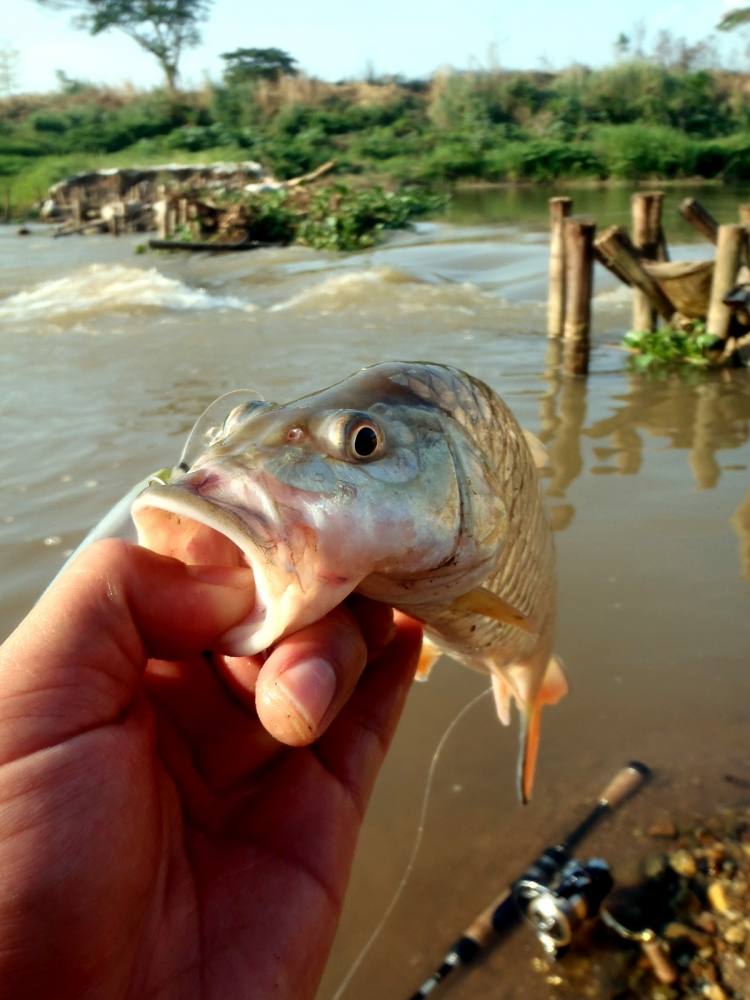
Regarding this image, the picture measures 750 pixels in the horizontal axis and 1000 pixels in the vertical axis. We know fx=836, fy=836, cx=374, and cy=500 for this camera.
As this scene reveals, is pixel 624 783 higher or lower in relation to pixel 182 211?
lower

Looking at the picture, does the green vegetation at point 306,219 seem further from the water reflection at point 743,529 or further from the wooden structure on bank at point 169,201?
the water reflection at point 743,529

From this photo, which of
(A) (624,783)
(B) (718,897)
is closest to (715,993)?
(B) (718,897)

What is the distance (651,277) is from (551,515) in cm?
479

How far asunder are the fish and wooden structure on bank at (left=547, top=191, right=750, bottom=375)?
6.95m

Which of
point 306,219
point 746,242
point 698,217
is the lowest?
point 746,242

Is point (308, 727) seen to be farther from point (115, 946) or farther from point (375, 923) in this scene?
point (375, 923)

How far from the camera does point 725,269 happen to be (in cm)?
811

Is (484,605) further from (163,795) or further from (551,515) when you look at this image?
(551,515)

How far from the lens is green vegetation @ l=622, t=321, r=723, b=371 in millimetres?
8430

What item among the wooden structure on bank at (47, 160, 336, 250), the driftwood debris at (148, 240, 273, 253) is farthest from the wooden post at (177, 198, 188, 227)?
the driftwood debris at (148, 240, 273, 253)

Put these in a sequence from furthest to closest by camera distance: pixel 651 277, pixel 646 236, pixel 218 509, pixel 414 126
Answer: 1. pixel 414 126
2. pixel 646 236
3. pixel 651 277
4. pixel 218 509

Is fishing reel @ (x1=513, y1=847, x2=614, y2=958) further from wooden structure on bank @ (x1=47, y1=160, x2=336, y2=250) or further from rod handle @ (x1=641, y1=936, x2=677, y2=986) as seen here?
wooden structure on bank @ (x1=47, y1=160, x2=336, y2=250)

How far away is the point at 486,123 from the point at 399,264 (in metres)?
39.1

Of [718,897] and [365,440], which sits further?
[718,897]
